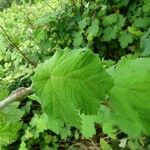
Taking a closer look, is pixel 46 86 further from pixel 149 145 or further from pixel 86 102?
pixel 149 145

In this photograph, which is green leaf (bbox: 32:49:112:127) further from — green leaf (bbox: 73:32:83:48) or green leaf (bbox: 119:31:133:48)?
green leaf (bbox: 73:32:83:48)

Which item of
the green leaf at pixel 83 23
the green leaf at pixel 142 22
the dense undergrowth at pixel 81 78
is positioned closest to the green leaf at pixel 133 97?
the dense undergrowth at pixel 81 78

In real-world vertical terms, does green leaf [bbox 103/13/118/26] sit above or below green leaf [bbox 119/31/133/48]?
above

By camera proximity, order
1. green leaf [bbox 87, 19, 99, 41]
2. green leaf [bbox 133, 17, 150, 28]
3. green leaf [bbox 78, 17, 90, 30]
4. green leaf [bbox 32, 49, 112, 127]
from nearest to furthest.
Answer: green leaf [bbox 32, 49, 112, 127] → green leaf [bbox 133, 17, 150, 28] → green leaf [bbox 87, 19, 99, 41] → green leaf [bbox 78, 17, 90, 30]

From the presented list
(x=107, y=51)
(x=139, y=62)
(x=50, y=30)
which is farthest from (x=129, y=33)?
(x=139, y=62)

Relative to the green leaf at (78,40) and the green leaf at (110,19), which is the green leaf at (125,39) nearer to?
the green leaf at (110,19)

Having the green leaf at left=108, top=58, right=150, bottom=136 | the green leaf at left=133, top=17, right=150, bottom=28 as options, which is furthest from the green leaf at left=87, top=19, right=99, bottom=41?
the green leaf at left=108, top=58, right=150, bottom=136

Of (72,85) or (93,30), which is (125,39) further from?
(72,85)
